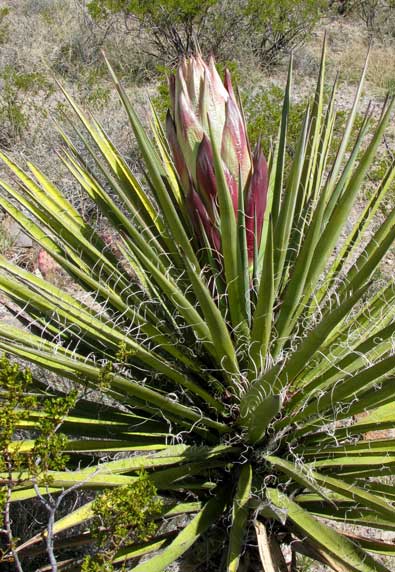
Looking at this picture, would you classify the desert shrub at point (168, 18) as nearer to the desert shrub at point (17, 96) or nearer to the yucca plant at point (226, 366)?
the desert shrub at point (17, 96)

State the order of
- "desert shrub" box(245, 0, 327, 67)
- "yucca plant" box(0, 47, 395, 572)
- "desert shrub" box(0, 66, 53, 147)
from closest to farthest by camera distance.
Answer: "yucca plant" box(0, 47, 395, 572) < "desert shrub" box(0, 66, 53, 147) < "desert shrub" box(245, 0, 327, 67)

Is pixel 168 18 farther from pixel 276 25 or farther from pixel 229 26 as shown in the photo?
pixel 276 25

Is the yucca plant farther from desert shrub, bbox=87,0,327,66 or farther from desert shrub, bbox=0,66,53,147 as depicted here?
desert shrub, bbox=87,0,327,66

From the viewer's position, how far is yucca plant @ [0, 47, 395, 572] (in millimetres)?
1310

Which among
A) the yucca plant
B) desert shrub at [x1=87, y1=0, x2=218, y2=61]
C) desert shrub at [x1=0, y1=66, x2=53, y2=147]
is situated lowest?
the yucca plant

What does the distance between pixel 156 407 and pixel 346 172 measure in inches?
31.3

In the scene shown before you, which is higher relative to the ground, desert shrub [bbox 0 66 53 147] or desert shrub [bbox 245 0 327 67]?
desert shrub [bbox 245 0 327 67]

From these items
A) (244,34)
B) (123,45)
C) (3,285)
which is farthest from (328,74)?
(3,285)

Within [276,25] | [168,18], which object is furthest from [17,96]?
[276,25]

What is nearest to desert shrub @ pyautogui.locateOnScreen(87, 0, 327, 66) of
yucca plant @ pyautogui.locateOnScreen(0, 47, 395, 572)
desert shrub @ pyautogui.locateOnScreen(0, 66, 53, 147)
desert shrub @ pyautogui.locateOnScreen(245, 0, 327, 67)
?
desert shrub @ pyautogui.locateOnScreen(245, 0, 327, 67)

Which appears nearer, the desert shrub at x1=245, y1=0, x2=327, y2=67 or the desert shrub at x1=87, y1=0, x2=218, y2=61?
the desert shrub at x1=87, y1=0, x2=218, y2=61

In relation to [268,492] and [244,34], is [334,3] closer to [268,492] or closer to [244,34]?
[244,34]

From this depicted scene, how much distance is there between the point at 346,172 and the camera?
4.94 ft

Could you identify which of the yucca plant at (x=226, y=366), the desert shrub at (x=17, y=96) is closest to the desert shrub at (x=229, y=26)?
the desert shrub at (x=17, y=96)
